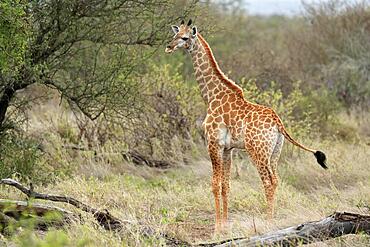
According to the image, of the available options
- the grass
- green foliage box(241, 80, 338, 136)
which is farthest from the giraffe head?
green foliage box(241, 80, 338, 136)

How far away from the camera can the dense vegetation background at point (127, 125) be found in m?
9.25

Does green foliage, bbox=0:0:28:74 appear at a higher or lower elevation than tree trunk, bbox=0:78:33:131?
higher

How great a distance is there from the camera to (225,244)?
21.2ft

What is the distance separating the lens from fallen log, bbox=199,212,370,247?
6.50 m

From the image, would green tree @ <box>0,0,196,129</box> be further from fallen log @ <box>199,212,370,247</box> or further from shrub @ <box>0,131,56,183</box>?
fallen log @ <box>199,212,370,247</box>

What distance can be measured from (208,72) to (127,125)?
3886 millimetres

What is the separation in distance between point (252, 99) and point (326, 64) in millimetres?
7651

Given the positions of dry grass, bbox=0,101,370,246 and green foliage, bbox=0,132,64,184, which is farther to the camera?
green foliage, bbox=0,132,64,184

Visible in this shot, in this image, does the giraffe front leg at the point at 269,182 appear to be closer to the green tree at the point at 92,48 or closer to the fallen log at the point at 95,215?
the fallen log at the point at 95,215

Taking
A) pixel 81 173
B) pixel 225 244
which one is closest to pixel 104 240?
pixel 225 244

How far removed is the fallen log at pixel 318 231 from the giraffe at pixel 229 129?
1659 millimetres

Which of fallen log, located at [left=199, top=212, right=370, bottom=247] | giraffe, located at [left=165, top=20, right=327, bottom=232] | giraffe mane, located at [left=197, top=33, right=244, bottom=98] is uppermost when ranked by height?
giraffe mane, located at [left=197, top=33, right=244, bottom=98]

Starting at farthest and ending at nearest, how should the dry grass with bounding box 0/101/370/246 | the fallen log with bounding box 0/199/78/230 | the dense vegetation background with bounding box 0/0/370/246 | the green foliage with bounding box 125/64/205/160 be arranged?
the green foliage with bounding box 125/64/205/160 → the dense vegetation background with bounding box 0/0/370/246 → the dry grass with bounding box 0/101/370/246 → the fallen log with bounding box 0/199/78/230

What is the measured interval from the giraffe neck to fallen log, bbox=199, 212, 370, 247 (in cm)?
255
